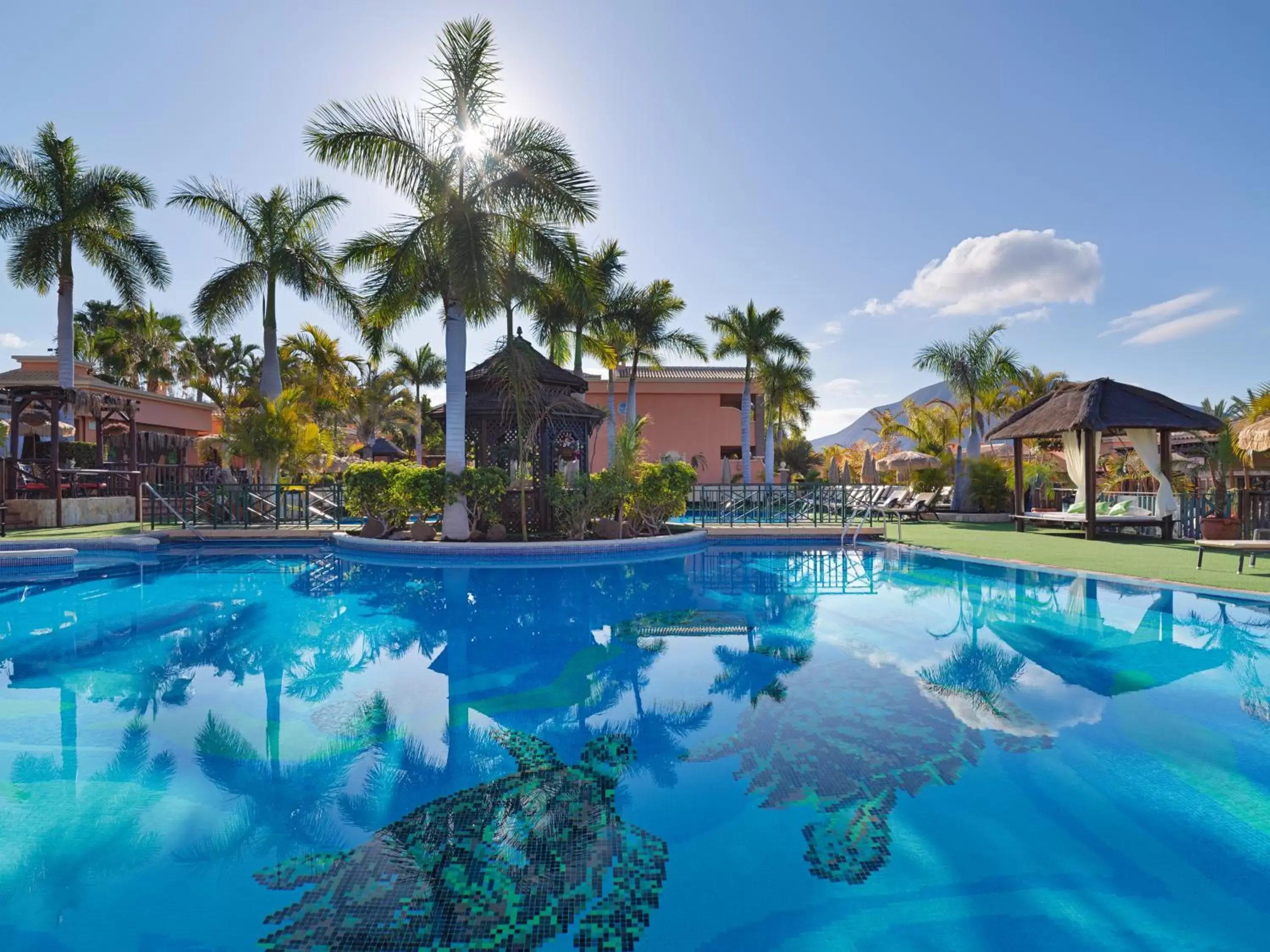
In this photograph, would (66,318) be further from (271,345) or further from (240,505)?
(240,505)

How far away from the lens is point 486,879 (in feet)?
9.93

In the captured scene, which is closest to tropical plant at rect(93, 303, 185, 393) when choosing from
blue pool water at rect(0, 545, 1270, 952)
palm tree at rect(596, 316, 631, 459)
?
palm tree at rect(596, 316, 631, 459)

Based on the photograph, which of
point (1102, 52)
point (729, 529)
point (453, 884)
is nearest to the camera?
point (453, 884)

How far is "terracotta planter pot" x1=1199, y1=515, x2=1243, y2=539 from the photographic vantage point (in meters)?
13.2

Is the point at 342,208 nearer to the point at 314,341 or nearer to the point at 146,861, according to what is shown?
the point at 314,341

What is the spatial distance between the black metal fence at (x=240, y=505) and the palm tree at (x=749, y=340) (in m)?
15.4

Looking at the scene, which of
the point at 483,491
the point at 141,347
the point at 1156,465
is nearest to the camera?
the point at 483,491

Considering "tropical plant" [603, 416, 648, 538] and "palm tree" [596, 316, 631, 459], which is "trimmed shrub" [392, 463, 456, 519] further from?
"palm tree" [596, 316, 631, 459]

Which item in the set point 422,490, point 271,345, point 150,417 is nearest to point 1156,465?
point 422,490

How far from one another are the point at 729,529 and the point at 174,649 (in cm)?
1234

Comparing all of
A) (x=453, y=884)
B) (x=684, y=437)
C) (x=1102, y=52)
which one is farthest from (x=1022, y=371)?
(x=453, y=884)

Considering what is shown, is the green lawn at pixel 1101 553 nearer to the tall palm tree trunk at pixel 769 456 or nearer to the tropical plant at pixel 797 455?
the tall palm tree trunk at pixel 769 456

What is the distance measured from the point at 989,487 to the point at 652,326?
1257cm

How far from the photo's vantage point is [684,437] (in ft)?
110
